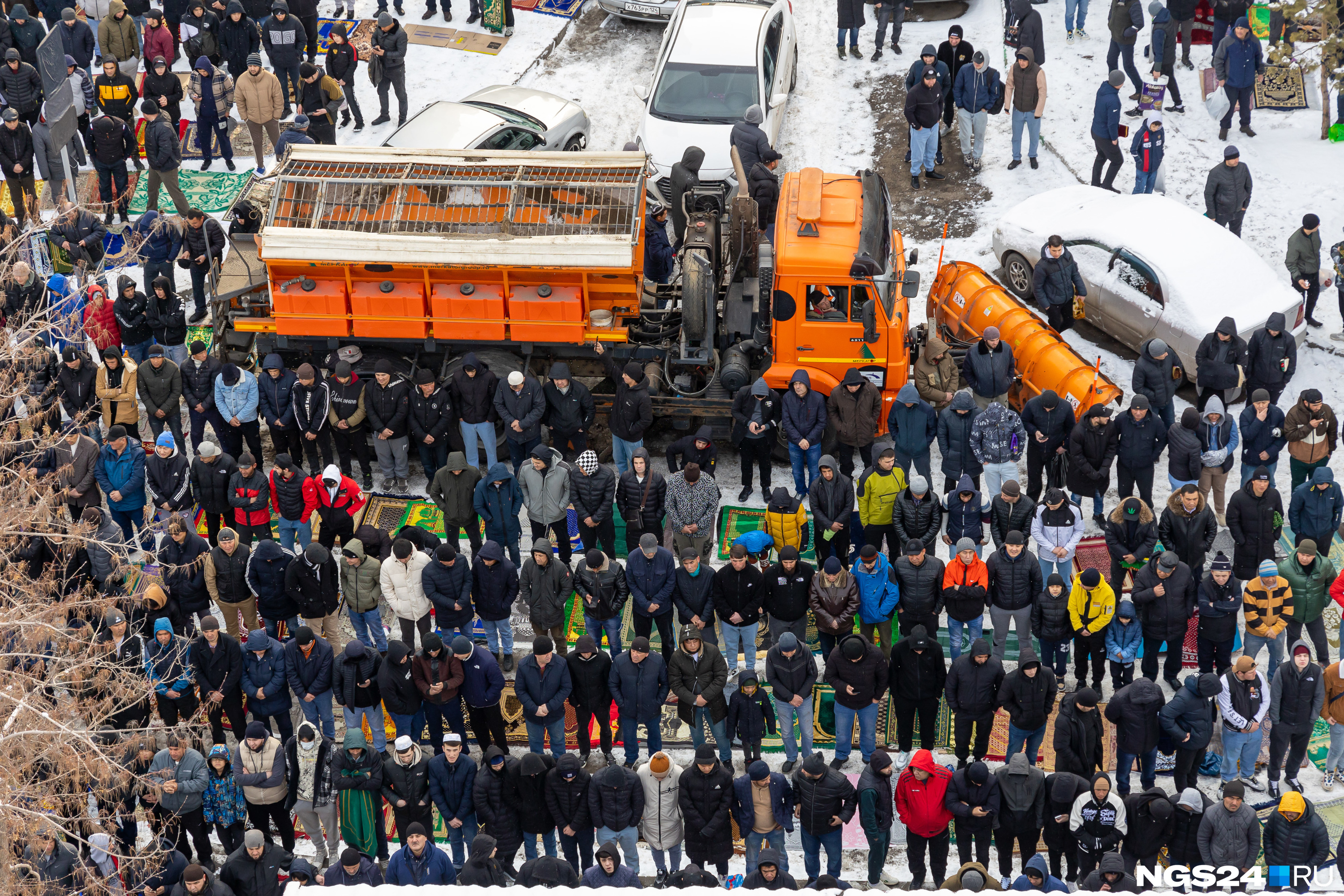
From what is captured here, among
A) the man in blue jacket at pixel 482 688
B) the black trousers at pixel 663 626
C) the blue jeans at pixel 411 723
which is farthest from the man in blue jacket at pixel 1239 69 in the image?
the blue jeans at pixel 411 723

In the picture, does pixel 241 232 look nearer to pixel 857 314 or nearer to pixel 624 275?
pixel 624 275

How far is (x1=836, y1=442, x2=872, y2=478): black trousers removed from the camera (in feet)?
53.9

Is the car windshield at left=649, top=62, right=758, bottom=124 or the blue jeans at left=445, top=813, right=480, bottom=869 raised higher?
the car windshield at left=649, top=62, right=758, bottom=124

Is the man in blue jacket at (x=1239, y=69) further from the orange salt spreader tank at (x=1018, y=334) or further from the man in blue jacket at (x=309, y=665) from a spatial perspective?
the man in blue jacket at (x=309, y=665)

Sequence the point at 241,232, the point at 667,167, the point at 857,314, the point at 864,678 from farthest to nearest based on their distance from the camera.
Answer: the point at 667,167, the point at 241,232, the point at 857,314, the point at 864,678

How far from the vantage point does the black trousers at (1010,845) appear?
12266 millimetres

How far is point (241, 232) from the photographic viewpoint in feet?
57.4

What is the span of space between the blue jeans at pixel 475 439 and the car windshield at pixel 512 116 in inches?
208

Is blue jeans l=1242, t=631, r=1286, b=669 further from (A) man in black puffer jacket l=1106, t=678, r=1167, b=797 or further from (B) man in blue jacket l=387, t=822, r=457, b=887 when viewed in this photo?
(B) man in blue jacket l=387, t=822, r=457, b=887

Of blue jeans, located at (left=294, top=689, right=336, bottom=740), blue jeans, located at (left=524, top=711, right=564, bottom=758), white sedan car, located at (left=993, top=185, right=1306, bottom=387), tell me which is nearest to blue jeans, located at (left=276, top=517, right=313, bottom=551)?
blue jeans, located at (left=294, top=689, right=336, bottom=740)

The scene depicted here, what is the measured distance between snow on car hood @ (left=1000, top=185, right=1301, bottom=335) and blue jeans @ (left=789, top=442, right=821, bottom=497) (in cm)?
422

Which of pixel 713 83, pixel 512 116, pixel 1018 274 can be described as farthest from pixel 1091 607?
pixel 512 116

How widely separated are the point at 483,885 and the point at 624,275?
→ 23.0 ft

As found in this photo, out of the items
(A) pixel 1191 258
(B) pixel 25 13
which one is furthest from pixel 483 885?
(B) pixel 25 13
